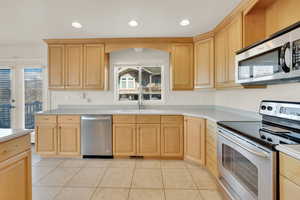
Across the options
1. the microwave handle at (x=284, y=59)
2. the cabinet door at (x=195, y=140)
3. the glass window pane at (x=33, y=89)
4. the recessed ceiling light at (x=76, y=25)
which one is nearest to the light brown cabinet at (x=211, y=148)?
the cabinet door at (x=195, y=140)

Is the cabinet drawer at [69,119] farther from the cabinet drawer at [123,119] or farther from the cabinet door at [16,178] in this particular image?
the cabinet door at [16,178]

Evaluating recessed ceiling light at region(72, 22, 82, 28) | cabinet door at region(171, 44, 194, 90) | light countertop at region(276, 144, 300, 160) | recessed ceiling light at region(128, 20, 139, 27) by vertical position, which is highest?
recessed ceiling light at region(128, 20, 139, 27)

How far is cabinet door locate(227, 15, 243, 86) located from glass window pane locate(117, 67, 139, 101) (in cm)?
204

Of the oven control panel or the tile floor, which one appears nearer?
the oven control panel

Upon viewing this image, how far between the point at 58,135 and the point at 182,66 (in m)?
2.74

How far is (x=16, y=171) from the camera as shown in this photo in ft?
4.97

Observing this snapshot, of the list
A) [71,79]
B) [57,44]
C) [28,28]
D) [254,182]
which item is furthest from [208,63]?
[28,28]

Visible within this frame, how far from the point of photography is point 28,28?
10.4 feet

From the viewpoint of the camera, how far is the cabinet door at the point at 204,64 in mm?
3260

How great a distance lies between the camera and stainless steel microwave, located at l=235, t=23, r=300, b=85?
1282mm

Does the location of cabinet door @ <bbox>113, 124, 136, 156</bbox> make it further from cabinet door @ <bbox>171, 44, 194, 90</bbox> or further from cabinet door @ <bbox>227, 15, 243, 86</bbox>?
cabinet door @ <bbox>227, 15, 243, 86</bbox>

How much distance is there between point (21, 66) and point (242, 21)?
4.62 meters

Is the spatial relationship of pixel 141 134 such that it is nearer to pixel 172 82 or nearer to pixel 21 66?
pixel 172 82

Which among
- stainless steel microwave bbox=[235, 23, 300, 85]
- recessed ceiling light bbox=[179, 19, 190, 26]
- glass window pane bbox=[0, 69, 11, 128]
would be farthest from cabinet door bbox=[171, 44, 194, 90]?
glass window pane bbox=[0, 69, 11, 128]
